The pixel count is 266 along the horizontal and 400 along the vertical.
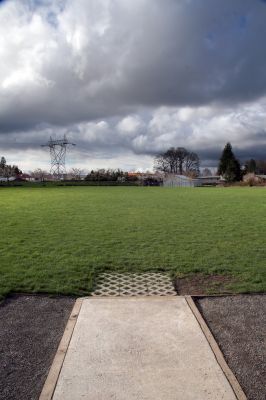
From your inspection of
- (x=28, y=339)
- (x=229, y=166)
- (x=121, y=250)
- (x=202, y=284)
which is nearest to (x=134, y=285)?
(x=202, y=284)

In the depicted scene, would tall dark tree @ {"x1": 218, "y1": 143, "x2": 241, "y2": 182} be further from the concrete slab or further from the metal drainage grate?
the concrete slab

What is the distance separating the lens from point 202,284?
6.03 m

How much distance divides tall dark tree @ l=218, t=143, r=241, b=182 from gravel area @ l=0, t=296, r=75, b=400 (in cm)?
7838

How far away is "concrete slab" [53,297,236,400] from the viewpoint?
2.99 meters

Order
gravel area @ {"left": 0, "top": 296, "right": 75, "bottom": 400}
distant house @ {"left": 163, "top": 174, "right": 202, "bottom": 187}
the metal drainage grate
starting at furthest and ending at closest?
distant house @ {"left": 163, "top": 174, "right": 202, "bottom": 187} → the metal drainage grate → gravel area @ {"left": 0, "top": 296, "right": 75, "bottom": 400}

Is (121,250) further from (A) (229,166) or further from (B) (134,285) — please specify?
(A) (229,166)

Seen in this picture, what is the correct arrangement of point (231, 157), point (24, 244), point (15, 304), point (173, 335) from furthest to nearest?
point (231, 157)
point (24, 244)
point (15, 304)
point (173, 335)

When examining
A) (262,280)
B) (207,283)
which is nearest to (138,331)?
(207,283)

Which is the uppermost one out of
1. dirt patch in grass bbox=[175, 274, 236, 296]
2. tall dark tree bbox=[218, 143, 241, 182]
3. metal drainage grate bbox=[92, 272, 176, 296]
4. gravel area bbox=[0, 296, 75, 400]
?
tall dark tree bbox=[218, 143, 241, 182]

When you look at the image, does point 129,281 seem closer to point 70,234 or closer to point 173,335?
point 173,335

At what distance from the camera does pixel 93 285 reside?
19.4 ft

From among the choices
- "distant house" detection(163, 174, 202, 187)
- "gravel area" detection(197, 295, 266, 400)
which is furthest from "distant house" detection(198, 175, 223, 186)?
"gravel area" detection(197, 295, 266, 400)

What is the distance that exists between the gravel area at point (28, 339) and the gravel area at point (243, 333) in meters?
1.70

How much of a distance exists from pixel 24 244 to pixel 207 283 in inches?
194
